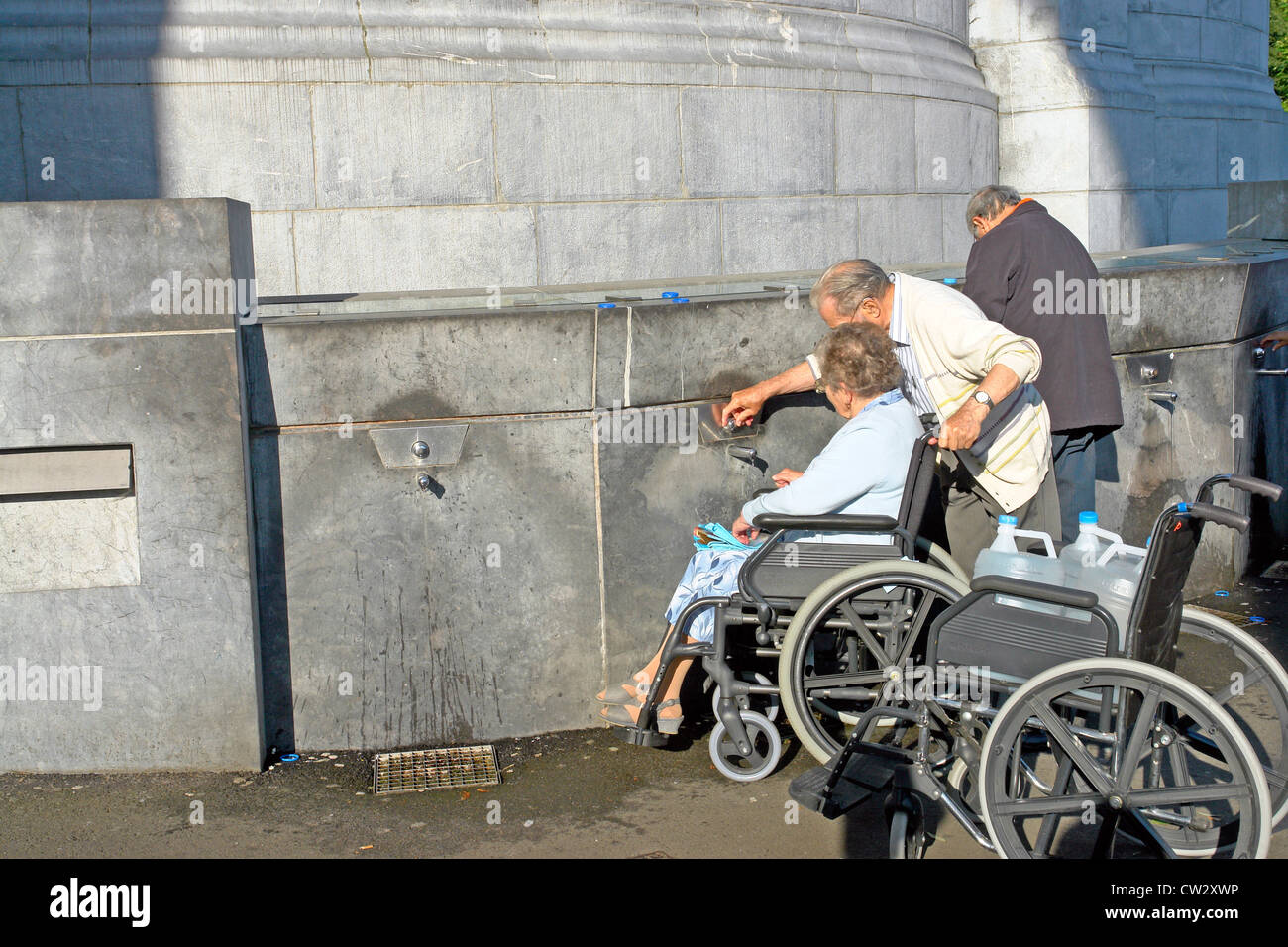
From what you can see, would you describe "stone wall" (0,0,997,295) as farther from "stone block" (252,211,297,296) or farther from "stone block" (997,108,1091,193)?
"stone block" (997,108,1091,193)

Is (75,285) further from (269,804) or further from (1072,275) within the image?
(1072,275)

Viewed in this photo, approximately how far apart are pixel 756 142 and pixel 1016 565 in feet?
19.0

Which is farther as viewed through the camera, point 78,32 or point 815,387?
point 78,32

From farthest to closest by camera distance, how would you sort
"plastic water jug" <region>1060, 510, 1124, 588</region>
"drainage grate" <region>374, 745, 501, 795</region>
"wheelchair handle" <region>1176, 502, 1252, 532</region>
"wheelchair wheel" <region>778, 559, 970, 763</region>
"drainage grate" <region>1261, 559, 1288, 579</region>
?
1. "drainage grate" <region>1261, 559, 1288, 579</region>
2. "drainage grate" <region>374, 745, 501, 795</region>
3. "wheelchair wheel" <region>778, 559, 970, 763</region>
4. "plastic water jug" <region>1060, 510, 1124, 588</region>
5. "wheelchair handle" <region>1176, 502, 1252, 532</region>

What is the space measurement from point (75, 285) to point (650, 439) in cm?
206

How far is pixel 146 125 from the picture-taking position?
310 inches

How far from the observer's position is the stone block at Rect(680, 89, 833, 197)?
8.66 m

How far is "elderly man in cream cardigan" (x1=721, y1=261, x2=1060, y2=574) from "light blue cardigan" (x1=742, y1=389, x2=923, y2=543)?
111mm

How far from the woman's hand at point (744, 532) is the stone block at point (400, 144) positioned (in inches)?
173

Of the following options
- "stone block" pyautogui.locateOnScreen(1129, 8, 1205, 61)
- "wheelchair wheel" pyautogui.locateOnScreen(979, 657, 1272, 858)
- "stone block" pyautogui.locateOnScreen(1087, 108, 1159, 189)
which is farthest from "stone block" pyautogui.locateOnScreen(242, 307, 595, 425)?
"stone block" pyautogui.locateOnScreen(1129, 8, 1205, 61)

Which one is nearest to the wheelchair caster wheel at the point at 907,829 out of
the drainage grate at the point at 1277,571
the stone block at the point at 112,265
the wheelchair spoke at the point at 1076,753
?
the wheelchair spoke at the point at 1076,753

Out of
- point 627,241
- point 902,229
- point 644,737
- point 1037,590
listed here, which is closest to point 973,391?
point 1037,590
